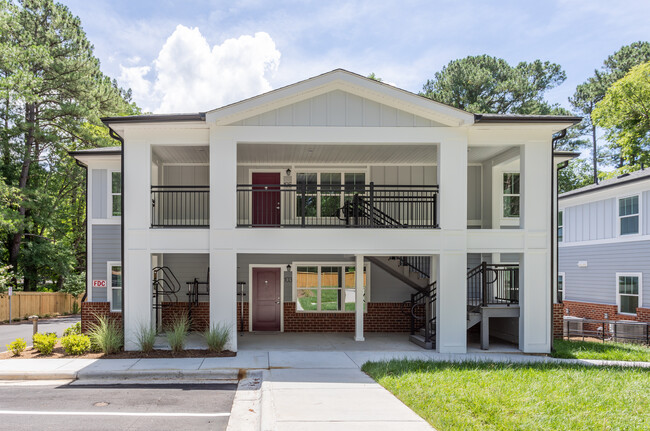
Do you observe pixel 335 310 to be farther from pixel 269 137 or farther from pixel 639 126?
pixel 639 126

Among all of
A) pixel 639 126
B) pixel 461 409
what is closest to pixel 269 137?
pixel 461 409

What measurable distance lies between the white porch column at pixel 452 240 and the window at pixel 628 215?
26.9 ft

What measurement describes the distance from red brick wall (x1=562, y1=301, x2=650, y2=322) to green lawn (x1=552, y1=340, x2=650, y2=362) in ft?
7.87

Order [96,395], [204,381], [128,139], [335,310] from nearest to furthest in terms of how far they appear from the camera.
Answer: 1. [96,395]
2. [204,381]
3. [128,139]
4. [335,310]

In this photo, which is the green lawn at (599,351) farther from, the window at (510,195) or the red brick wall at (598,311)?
the window at (510,195)

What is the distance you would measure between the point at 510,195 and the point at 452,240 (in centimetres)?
404

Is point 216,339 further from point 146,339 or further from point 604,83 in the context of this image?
point 604,83

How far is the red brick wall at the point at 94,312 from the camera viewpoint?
1360 centimetres

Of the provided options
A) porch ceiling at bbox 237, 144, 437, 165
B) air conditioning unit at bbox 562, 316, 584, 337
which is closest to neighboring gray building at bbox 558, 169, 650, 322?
air conditioning unit at bbox 562, 316, 584, 337

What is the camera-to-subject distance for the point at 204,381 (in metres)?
9.34

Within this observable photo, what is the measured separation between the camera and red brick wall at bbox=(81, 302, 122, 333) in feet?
44.6

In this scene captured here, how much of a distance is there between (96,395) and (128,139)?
239 inches

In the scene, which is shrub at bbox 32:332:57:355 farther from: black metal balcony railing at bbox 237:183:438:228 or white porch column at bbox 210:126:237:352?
black metal balcony railing at bbox 237:183:438:228

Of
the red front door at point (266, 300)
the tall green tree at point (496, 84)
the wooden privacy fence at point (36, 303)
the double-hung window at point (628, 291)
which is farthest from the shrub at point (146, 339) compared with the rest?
the tall green tree at point (496, 84)
